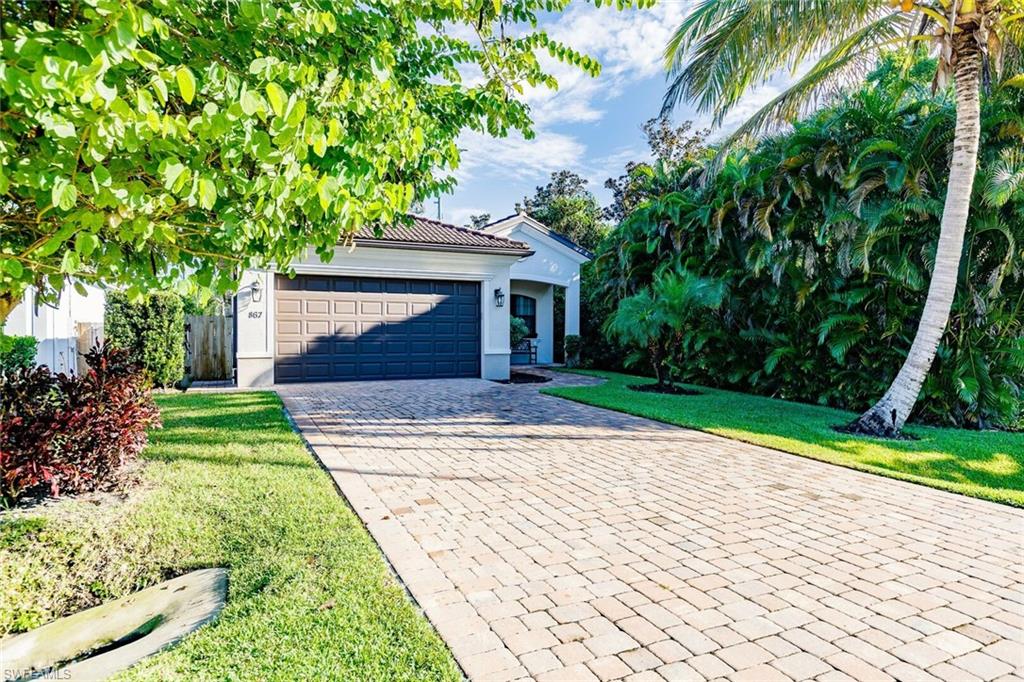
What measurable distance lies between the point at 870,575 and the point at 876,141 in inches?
332

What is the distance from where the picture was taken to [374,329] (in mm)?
14062

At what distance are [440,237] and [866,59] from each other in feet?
31.8

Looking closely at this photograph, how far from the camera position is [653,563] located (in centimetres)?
395

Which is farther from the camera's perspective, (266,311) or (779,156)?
(266,311)

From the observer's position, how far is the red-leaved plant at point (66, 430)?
4.55 m

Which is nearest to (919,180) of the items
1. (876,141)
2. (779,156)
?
(876,141)

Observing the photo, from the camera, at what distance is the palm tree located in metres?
7.72

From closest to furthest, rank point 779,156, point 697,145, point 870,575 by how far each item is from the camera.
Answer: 1. point 870,575
2. point 779,156
3. point 697,145

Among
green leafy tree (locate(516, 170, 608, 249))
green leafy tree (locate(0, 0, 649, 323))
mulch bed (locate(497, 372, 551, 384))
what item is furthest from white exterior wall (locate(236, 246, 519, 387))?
green leafy tree (locate(516, 170, 608, 249))

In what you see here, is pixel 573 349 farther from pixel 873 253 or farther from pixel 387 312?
pixel 873 253

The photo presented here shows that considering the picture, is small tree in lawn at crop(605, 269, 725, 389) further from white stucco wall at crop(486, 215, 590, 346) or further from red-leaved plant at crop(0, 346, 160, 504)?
red-leaved plant at crop(0, 346, 160, 504)

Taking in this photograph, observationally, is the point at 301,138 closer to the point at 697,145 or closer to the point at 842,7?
the point at 842,7

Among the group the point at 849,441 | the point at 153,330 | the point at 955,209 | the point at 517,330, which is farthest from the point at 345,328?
the point at 955,209

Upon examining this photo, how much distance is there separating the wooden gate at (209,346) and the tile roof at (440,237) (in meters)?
4.31
